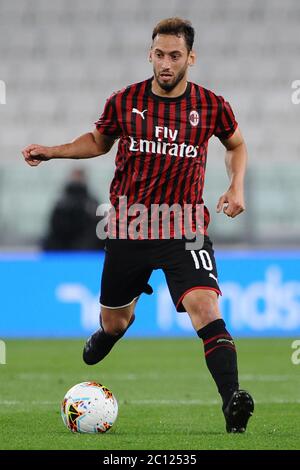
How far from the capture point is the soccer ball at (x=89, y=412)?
5.94 meters

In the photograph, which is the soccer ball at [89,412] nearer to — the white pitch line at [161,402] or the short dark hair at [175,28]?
the white pitch line at [161,402]

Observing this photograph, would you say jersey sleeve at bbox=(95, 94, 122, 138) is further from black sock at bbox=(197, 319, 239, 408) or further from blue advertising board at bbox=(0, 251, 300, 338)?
blue advertising board at bbox=(0, 251, 300, 338)

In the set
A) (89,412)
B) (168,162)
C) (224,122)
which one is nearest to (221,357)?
(89,412)

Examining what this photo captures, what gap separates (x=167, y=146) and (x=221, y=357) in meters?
1.27

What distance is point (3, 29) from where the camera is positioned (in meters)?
17.8

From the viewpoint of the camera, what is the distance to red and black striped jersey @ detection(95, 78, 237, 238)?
631 cm

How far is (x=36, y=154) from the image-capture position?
6.35m

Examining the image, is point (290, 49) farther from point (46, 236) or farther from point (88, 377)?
point (88, 377)

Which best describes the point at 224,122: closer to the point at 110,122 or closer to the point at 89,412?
the point at 110,122

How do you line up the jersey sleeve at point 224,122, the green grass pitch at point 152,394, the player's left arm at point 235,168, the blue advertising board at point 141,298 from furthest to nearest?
1. the blue advertising board at point 141,298
2. the jersey sleeve at point 224,122
3. the player's left arm at point 235,168
4. the green grass pitch at point 152,394

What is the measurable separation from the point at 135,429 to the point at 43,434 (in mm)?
570

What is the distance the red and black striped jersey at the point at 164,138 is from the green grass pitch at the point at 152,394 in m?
1.31

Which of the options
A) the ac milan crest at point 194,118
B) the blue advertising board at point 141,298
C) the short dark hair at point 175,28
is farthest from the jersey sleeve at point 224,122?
the blue advertising board at point 141,298

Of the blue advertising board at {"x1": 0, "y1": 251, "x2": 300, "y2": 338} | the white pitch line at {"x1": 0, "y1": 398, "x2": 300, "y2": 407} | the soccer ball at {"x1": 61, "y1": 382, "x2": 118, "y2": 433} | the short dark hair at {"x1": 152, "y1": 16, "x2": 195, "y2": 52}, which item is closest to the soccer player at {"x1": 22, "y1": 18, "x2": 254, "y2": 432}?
the short dark hair at {"x1": 152, "y1": 16, "x2": 195, "y2": 52}
